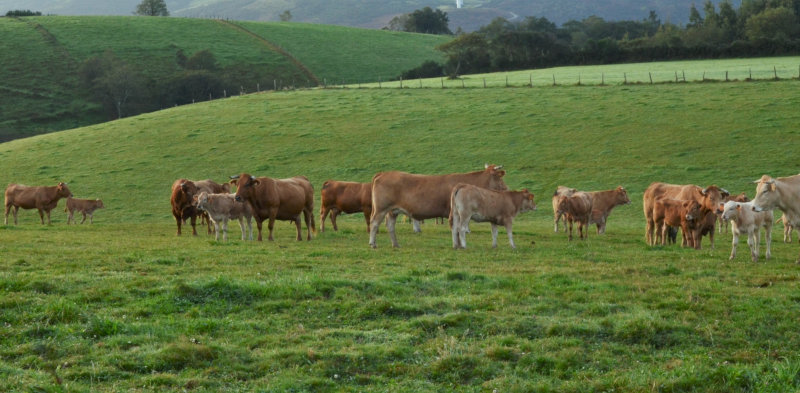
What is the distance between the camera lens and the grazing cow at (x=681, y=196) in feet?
64.8

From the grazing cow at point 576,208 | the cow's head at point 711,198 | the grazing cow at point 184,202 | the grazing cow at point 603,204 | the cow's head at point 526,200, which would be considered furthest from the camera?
the grazing cow at point 603,204

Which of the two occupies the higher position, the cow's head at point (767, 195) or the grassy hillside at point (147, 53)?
the grassy hillside at point (147, 53)

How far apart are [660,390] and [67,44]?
3927 inches

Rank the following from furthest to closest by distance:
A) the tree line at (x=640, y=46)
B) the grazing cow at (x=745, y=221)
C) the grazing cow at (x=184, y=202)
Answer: the tree line at (x=640, y=46)
the grazing cow at (x=184, y=202)
the grazing cow at (x=745, y=221)

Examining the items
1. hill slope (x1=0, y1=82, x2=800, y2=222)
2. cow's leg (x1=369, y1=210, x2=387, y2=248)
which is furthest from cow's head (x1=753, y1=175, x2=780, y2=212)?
hill slope (x1=0, y1=82, x2=800, y2=222)

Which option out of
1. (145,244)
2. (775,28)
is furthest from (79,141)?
(775,28)

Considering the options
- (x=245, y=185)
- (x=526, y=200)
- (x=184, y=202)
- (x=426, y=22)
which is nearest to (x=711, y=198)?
(x=526, y=200)

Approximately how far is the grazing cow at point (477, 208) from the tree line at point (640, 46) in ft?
210

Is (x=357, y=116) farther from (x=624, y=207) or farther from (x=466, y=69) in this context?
(x=466, y=69)

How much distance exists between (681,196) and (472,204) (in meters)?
7.02

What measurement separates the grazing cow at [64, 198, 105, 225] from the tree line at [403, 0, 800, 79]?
5225cm

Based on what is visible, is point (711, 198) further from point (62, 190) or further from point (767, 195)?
point (62, 190)

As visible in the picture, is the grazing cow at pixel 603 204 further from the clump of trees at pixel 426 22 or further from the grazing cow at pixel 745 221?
the clump of trees at pixel 426 22

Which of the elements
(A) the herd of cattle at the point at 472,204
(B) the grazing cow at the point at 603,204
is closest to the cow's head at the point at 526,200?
(A) the herd of cattle at the point at 472,204
